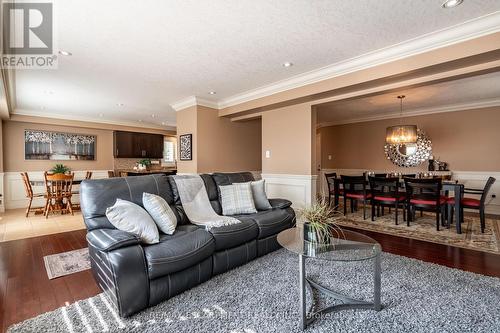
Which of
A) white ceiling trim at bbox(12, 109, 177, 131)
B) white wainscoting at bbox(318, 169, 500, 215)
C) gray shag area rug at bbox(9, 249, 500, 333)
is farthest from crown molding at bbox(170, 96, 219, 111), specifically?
white wainscoting at bbox(318, 169, 500, 215)

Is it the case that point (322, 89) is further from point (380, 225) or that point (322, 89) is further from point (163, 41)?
point (380, 225)

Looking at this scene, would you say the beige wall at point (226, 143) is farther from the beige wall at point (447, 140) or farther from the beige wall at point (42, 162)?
the beige wall at point (42, 162)

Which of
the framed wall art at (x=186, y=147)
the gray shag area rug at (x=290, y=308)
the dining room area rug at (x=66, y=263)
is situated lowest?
the dining room area rug at (x=66, y=263)

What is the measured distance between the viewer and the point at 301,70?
Answer: 11.9 ft

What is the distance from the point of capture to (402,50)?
290 centimetres

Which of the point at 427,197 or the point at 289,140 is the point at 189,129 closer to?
the point at 289,140

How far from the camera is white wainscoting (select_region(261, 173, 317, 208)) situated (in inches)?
170

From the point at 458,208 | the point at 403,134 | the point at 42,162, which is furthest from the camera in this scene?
the point at 42,162

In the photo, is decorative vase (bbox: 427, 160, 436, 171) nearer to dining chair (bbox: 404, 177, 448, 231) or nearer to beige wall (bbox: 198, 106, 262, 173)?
dining chair (bbox: 404, 177, 448, 231)

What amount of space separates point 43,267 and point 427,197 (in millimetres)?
5409

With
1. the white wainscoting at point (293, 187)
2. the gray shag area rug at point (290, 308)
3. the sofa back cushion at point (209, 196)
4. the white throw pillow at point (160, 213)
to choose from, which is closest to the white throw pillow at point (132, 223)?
the white throw pillow at point (160, 213)

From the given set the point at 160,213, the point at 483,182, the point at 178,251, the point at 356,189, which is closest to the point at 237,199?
the point at 160,213

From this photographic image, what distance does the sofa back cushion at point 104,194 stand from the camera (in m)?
2.21

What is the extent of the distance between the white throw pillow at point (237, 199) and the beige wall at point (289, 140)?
1.46 meters
